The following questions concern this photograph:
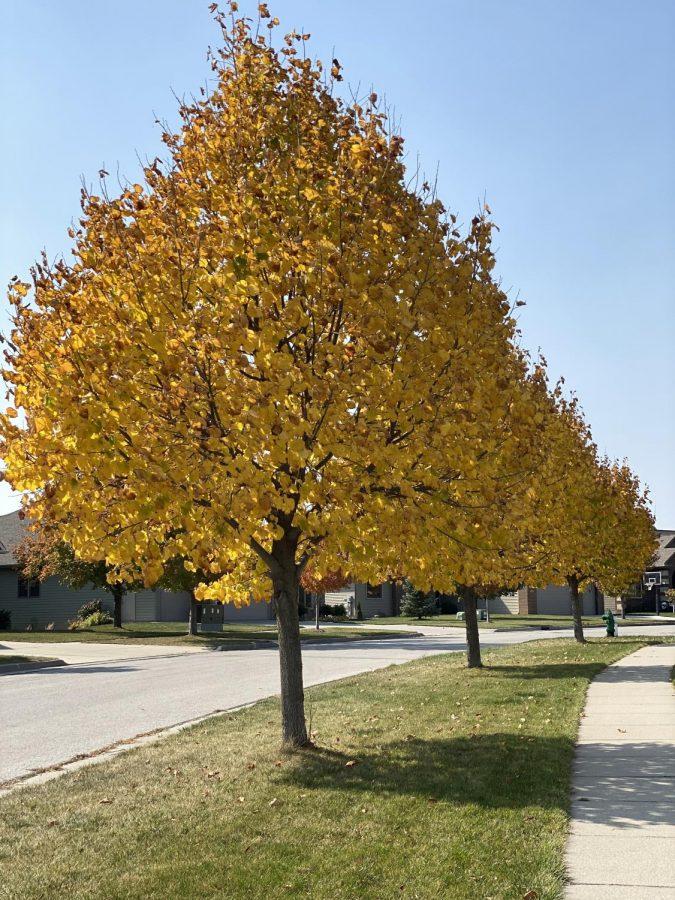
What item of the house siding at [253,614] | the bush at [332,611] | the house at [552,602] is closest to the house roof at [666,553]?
the house at [552,602]

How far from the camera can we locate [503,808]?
7.41m

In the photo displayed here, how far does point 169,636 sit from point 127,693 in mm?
19871

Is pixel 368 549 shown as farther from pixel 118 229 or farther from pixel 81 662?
pixel 81 662

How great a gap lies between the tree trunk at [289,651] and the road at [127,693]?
9.18ft

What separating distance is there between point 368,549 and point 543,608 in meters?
60.5

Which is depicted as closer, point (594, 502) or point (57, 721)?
point (57, 721)

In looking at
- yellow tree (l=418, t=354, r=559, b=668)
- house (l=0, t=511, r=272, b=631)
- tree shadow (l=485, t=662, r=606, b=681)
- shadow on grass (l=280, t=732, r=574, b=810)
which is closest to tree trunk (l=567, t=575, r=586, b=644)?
tree shadow (l=485, t=662, r=606, b=681)

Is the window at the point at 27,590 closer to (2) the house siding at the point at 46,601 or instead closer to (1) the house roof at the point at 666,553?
(2) the house siding at the point at 46,601

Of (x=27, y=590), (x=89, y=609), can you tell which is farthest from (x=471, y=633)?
(x=27, y=590)

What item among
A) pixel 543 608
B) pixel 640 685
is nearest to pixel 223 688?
pixel 640 685

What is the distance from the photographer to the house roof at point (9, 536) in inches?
1818

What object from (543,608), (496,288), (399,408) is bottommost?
(543,608)

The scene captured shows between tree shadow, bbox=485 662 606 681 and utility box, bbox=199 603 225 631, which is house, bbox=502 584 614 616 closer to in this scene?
utility box, bbox=199 603 225 631

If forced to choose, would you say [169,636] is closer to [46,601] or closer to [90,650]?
[90,650]
